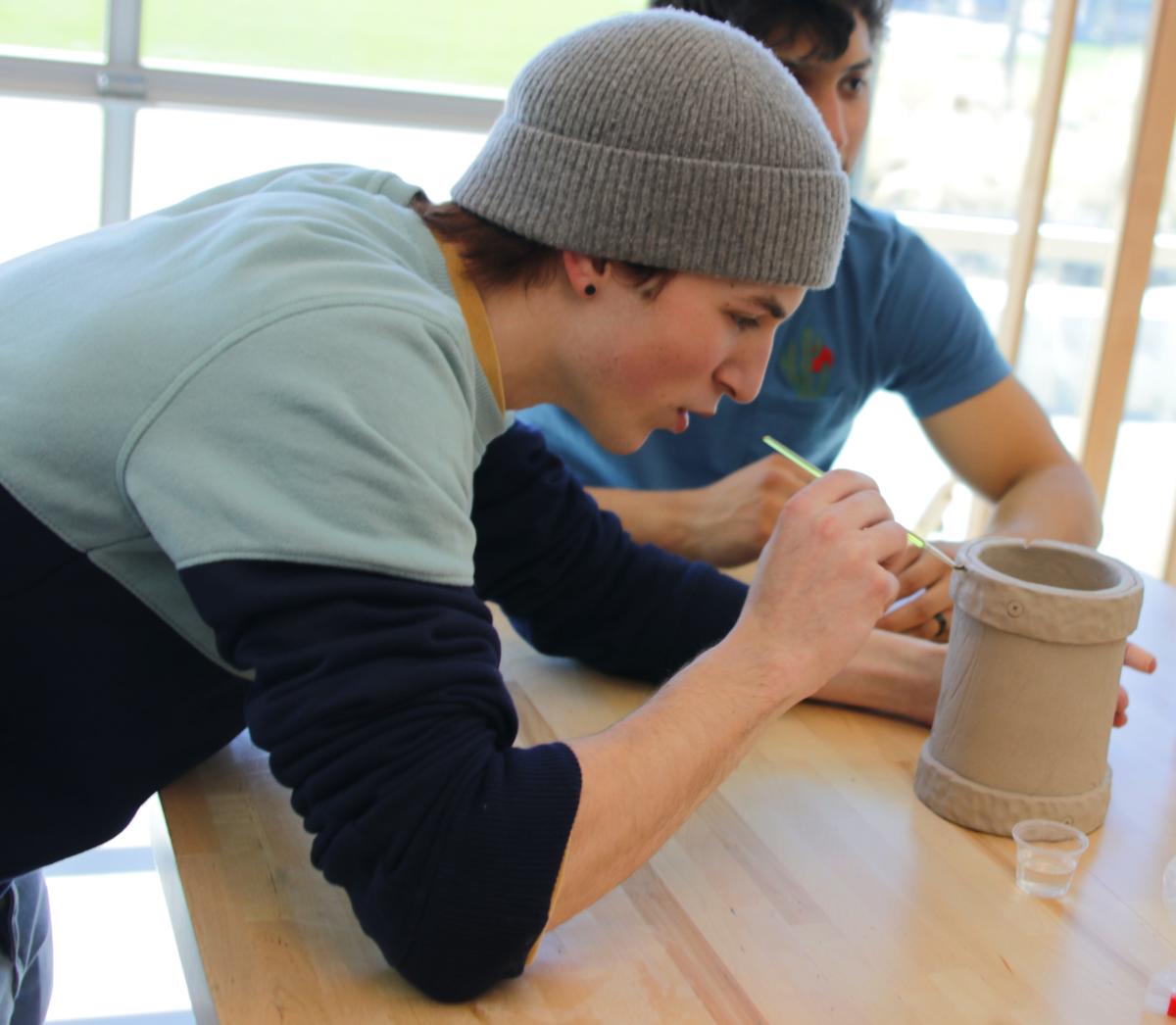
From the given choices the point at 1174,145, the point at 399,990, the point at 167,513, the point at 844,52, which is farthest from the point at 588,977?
the point at 1174,145

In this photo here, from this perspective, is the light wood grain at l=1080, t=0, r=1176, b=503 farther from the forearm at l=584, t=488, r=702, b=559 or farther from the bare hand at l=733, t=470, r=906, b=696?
the bare hand at l=733, t=470, r=906, b=696

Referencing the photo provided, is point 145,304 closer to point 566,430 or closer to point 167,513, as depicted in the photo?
point 167,513

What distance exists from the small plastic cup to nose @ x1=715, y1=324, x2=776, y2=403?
413 mm

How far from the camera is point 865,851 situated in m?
1.03

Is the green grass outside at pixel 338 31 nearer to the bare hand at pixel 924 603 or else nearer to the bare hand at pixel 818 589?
the bare hand at pixel 924 603

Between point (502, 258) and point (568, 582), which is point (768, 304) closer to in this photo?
point (502, 258)

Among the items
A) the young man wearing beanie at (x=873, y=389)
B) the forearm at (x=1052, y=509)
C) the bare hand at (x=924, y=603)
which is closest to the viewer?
the bare hand at (x=924, y=603)

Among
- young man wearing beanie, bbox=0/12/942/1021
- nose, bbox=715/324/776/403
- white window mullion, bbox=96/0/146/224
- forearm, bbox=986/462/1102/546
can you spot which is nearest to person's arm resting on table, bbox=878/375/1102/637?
forearm, bbox=986/462/1102/546

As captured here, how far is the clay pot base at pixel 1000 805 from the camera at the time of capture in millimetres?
1052

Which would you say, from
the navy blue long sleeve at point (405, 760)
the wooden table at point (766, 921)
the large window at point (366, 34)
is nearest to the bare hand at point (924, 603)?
the wooden table at point (766, 921)

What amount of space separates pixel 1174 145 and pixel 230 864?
292 centimetres

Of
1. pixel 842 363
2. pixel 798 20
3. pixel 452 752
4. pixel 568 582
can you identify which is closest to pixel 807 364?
pixel 842 363

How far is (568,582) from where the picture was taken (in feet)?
4.27

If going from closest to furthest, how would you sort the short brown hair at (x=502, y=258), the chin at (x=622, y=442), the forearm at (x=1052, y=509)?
1. the short brown hair at (x=502, y=258)
2. the chin at (x=622, y=442)
3. the forearm at (x=1052, y=509)
